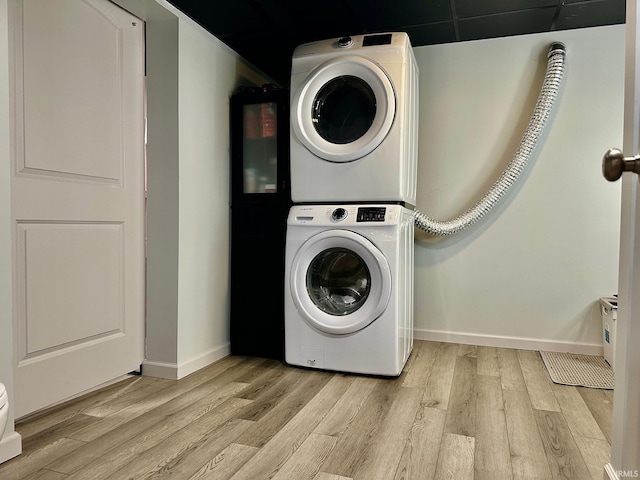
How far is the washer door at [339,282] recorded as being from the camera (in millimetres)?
2240

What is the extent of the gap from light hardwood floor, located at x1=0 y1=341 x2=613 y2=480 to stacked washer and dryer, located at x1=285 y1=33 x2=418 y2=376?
20cm

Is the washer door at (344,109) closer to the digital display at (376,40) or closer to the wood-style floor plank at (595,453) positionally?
the digital display at (376,40)

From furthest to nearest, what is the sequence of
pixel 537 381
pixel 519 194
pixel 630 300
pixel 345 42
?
pixel 519 194
pixel 345 42
pixel 537 381
pixel 630 300

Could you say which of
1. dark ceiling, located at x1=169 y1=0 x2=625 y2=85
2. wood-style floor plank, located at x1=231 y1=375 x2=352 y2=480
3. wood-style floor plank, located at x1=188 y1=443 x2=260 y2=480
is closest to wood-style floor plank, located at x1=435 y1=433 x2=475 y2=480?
wood-style floor plank, located at x1=231 y1=375 x2=352 y2=480

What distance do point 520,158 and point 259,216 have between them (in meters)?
1.57

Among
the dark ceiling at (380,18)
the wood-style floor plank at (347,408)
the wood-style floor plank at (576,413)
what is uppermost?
the dark ceiling at (380,18)

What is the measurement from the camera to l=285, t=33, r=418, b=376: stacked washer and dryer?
2244 millimetres

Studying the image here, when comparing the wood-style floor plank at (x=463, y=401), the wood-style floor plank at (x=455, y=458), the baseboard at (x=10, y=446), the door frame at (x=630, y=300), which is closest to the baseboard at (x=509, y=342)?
the wood-style floor plank at (x=463, y=401)

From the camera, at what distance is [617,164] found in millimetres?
747

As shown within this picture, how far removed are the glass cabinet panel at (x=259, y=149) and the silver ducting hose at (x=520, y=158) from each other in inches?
35.7

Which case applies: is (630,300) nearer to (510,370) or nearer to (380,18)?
(510,370)

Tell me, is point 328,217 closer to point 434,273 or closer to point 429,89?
point 434,273

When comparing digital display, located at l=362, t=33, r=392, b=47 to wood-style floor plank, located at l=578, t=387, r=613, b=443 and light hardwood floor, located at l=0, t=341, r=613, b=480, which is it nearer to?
light hardwood floor, located at l=0, t=341, r=613, b=480

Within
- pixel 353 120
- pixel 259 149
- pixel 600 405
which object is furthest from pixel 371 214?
pixel 600 405
